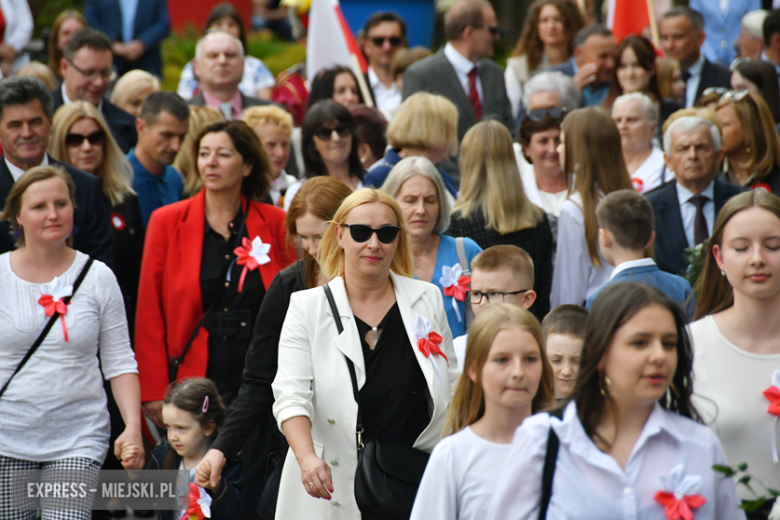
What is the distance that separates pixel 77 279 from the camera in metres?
5.24

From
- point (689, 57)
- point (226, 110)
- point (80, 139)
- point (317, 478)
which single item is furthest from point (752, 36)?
point (317, 478)

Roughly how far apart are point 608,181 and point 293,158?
153 inches

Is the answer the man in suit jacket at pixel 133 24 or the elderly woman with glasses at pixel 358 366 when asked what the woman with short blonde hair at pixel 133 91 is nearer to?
the man in suit jacket at pixel 133 24

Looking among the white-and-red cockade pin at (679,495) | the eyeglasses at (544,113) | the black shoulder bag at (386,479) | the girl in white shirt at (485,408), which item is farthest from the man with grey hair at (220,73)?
the white-and-red cockade pin at (679,495)

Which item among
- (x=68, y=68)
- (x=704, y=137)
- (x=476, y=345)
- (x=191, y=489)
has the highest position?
(x=68, y=68)

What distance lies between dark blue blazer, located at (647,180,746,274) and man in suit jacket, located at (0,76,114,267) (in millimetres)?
A: 3641

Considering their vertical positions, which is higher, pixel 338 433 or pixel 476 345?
pixel 476 345

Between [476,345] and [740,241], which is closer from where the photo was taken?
[476,345]

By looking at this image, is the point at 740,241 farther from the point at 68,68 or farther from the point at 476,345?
the point at 68,68

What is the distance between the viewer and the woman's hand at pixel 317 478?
3713mm

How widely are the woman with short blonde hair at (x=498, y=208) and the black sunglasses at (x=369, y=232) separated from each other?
1.82 meters

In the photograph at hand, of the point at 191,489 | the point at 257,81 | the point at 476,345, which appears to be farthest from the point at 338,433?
the point at 257,81

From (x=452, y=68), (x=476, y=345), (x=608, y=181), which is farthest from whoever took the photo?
(x=452, y=68)

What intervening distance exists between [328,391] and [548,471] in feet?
4.38
